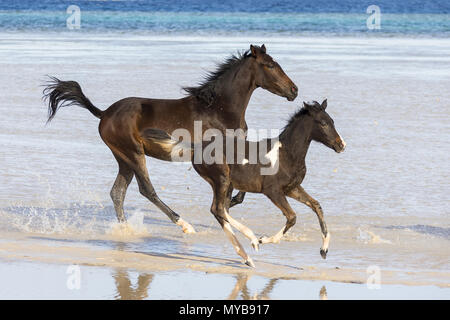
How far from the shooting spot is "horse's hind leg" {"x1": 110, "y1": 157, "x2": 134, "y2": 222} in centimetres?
990

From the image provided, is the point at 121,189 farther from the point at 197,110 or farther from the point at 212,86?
the point at 212,86

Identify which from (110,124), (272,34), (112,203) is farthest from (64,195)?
(272,34)

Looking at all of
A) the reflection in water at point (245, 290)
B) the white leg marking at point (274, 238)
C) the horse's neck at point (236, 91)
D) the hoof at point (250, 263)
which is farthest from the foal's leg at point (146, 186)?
the reflection in water at point (245, 290)

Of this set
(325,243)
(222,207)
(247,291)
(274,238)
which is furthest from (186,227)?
(247,291)

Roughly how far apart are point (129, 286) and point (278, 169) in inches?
75.0

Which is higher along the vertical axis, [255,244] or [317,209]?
[317,209]

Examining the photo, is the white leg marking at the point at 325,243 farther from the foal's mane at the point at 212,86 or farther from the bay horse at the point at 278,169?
the foal's mane at the point at 212,86

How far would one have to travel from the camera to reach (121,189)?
9.97 m

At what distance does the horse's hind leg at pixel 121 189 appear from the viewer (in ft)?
32.5

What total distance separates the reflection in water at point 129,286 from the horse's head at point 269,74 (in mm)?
2749

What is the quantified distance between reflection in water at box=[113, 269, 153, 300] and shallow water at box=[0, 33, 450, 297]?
0.91 m

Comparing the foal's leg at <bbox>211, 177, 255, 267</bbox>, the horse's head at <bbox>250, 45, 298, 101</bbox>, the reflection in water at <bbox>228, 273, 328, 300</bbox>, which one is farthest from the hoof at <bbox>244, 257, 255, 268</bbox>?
the horse's head at <bbox>250, 45, 298, 101</bbox>

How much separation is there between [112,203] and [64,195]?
65 centimetres

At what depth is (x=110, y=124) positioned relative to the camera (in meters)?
9.86
